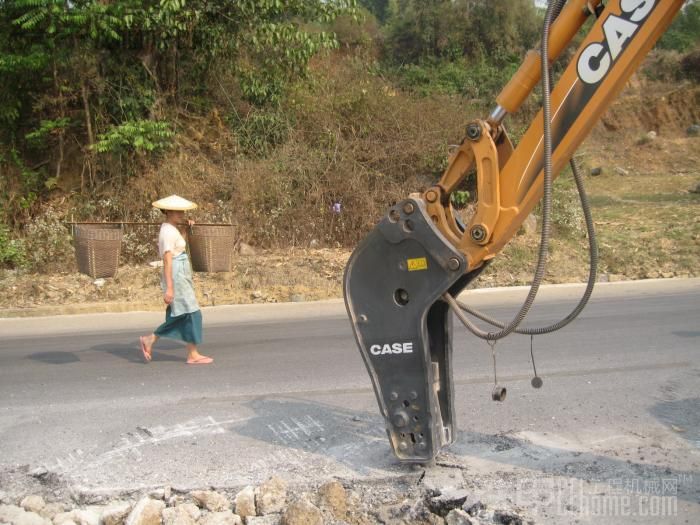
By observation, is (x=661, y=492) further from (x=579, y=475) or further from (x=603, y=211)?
(x=603, y=211)

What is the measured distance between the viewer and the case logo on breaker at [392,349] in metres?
4.23

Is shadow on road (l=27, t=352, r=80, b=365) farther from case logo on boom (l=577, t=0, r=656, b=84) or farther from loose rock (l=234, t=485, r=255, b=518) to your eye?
case logo on boom (l=577, t=0, r=656, b=84)

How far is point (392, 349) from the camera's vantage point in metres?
4.27

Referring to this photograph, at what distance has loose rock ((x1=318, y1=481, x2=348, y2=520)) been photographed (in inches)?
162

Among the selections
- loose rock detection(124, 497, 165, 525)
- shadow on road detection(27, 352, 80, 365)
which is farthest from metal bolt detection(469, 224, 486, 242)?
shadow on road detection(27, 352, 80, 365)

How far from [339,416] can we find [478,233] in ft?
8.26

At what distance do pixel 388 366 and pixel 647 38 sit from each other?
2.16m

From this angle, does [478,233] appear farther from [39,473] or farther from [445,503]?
[39,473]

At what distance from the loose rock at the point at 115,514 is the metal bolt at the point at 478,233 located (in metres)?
2.41

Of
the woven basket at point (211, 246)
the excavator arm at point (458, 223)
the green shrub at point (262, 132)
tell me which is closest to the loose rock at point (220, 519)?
the excavator arm at point (458, 223)

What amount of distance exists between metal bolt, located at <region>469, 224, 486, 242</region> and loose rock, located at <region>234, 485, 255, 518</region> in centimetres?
189

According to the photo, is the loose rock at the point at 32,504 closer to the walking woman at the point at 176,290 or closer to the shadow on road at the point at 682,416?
the walking woman at the point at 176,290

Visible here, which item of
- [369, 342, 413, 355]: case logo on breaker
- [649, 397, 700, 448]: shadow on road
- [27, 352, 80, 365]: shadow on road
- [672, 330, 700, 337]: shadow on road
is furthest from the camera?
[672, 330, 700, 337]: shadow on road

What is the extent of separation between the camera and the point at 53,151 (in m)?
17.6
